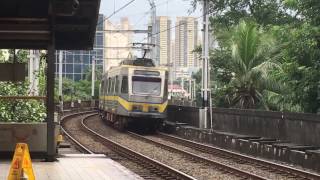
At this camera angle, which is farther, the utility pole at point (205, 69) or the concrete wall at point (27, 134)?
the utility pole at point (205, 69)

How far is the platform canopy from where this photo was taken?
11953 mm

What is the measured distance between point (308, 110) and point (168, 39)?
281 feet

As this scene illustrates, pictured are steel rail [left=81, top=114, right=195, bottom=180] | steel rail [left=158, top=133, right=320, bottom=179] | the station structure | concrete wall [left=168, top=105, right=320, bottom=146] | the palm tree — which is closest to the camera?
the station structure

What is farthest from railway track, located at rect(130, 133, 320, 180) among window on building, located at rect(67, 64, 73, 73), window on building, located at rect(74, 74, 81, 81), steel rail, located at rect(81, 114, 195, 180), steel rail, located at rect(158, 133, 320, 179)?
window on building, located at rect(67, 64, 73, 73)

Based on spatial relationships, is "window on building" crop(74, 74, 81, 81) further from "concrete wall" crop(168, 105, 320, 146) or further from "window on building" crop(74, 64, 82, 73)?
"concrete wall" crop(168, 105, 320, 146)

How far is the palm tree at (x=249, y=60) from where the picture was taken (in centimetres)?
2702

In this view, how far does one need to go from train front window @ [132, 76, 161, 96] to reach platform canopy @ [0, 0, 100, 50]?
14.2 metres

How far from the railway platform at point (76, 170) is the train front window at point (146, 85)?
45.4ft

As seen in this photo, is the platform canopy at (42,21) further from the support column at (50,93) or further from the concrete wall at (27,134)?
the concrete wall at (27,134)

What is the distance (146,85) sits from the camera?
28.6 m

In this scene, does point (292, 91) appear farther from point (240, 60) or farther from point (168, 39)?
point (168, 39)

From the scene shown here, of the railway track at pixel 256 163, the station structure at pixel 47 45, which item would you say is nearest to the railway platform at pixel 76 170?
the station structure at pixel 47 45

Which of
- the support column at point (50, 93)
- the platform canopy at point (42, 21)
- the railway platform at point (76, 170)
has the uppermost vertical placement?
the platform canopy at point (42, 21)

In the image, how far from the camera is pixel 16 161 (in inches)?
362
